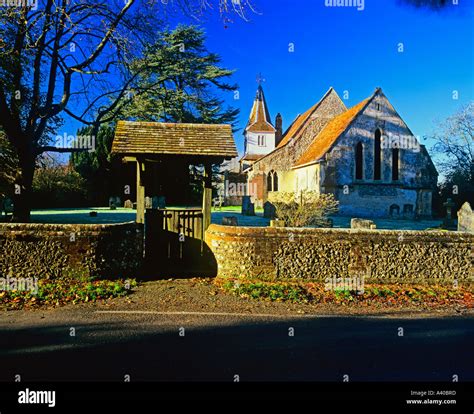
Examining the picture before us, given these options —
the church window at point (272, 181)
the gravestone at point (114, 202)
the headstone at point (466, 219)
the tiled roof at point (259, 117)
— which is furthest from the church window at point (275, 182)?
the headstone at point (466, 219)

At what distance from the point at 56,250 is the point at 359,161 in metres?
24.8

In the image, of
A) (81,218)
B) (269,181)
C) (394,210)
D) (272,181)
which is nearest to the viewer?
(81,218)

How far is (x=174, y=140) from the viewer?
10.2 metres

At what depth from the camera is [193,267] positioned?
31.0 feet

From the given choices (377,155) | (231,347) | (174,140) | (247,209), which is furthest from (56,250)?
(377,155)

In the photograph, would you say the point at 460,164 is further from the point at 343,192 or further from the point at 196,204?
the point at 196,204

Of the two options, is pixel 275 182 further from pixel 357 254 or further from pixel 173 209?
pixel 357 254

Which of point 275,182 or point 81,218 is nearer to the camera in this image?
point 81,218

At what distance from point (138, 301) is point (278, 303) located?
2.80 meters

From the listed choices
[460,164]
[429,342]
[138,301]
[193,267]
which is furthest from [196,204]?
[429,342]

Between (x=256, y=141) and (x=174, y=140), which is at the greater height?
(x=256, y=141)

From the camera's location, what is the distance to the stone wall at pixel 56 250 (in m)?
8.04

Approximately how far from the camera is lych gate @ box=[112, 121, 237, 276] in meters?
9.43

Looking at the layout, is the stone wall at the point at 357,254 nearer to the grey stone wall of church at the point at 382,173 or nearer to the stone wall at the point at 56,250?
the stone wall at the point at 56,250
